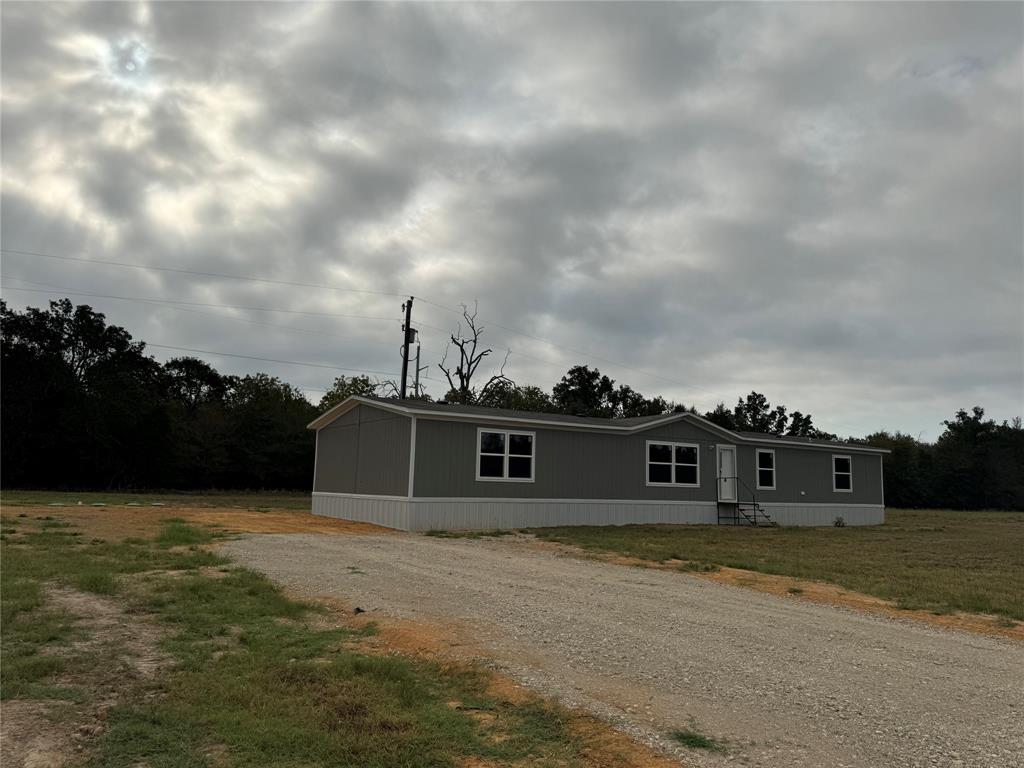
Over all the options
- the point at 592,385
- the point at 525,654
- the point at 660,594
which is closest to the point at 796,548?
the point at 660,594

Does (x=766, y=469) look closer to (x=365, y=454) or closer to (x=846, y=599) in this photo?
(x=365, y=454)

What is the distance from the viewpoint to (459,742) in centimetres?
383

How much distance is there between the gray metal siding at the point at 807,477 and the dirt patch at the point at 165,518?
1197 centimetres

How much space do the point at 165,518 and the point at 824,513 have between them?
65.9 ft

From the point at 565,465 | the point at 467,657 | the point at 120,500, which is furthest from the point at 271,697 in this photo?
the point at 120,500

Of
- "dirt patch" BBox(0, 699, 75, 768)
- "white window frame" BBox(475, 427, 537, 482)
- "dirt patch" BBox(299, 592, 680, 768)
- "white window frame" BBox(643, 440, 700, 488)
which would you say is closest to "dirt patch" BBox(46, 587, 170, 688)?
"dirt patch" BBox(0, 699, 75, 768)

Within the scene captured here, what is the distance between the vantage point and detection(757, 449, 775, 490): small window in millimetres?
23625

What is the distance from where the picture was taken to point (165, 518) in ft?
57.0

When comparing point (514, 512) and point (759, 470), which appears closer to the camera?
point (514, 512)

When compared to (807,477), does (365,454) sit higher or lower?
higher

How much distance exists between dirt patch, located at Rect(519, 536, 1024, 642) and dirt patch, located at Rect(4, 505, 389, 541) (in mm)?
6185

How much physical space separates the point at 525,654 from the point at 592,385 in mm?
49390

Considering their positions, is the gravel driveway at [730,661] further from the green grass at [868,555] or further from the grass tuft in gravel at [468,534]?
the grass tuft in gravel at [468,534]

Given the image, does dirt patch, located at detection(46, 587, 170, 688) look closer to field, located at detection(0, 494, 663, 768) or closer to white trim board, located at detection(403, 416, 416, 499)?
field, located at detection(0, 494, 663, 768)
